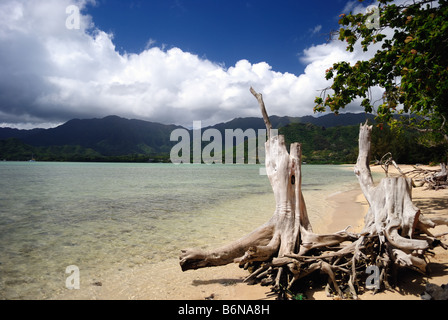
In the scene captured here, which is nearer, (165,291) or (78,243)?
(165,291)

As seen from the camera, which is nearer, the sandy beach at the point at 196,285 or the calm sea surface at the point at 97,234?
the sandy beach at the point at 196,285

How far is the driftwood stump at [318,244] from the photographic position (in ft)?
Result: 13.6

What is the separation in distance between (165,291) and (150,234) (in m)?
4.83

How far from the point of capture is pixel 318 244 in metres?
4.76

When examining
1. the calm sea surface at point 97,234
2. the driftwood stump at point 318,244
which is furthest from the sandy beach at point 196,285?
the calm sea surface at point 97,234

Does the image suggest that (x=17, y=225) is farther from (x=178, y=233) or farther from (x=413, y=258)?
(x=413, y=258)

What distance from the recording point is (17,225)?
10.8m

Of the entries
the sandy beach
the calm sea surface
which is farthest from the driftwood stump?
the calm sea surface

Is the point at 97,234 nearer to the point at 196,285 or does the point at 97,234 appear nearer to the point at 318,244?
the point at 196,285

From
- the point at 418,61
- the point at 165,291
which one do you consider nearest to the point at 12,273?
the point at 165,291

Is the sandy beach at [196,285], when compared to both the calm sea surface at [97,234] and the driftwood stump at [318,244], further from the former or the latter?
the calm sea surface at [97,234]

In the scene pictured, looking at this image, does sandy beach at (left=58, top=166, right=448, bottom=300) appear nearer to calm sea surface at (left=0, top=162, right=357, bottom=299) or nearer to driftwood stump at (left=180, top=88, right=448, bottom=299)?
driftwood stump at (left=180, top=88, right=448, bottom=299)

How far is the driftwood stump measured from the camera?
4.16 meters

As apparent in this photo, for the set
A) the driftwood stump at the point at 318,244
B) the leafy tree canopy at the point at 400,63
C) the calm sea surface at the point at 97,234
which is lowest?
the calm sea surface at the point at 97,234
